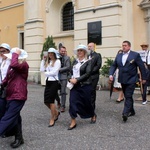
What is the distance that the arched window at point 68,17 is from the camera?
52.8 feet

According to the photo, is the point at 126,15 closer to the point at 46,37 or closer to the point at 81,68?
the point at 46,37

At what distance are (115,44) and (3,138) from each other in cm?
846

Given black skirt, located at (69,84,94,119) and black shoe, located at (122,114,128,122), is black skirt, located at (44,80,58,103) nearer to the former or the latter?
black skirt, located at (69,84,94,119)

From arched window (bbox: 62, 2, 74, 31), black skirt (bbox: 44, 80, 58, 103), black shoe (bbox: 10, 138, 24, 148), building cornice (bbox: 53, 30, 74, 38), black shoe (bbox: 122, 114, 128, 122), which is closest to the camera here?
black shoe (bbox: 10, 138, 24, 148)

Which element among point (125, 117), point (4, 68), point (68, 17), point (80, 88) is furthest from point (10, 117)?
point (68, 17)

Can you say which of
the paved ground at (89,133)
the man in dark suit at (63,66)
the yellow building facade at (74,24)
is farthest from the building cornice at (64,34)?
the paved ground at (89,133)

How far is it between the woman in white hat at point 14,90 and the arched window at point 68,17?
11.5m

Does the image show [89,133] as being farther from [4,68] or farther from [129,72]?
[4,68]

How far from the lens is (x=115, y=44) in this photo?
12.8 meters

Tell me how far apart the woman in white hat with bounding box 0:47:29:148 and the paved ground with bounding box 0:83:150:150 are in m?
0.41

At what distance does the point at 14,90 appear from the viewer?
15.8ft

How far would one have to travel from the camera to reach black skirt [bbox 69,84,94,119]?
6035 millimetres

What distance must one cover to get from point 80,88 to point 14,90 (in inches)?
67.2

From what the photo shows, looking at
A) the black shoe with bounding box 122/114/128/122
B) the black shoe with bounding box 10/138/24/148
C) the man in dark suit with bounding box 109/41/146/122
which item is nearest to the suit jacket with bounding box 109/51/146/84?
the man in dark suit with bounding box 109/41/146/122
